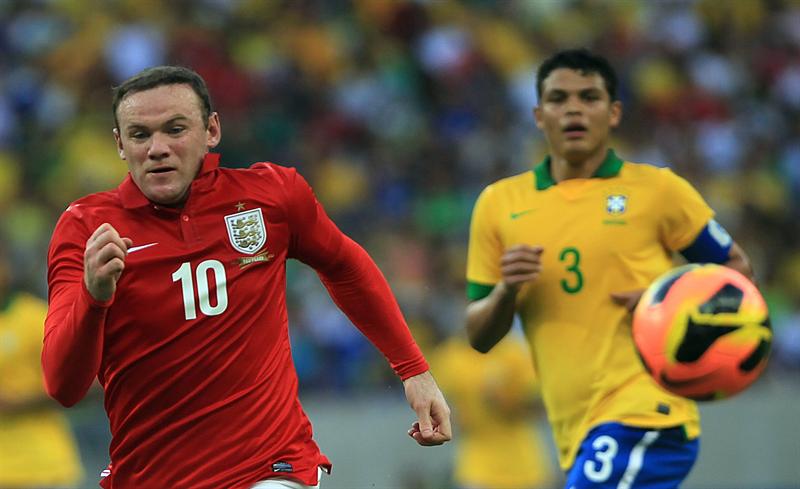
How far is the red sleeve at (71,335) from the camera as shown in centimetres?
417

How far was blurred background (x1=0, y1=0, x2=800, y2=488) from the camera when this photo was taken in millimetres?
12625

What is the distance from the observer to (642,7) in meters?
17.8

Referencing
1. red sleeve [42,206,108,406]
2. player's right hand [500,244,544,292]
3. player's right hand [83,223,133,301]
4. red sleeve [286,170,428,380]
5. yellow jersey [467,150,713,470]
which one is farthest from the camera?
yellow jersey [467,150,713,470]

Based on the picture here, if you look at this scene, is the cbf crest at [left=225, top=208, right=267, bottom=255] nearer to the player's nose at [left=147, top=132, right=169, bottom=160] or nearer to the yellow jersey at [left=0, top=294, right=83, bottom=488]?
the player's nose at [left=147, top=132, right=169, bottom=160]

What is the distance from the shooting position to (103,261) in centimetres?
404

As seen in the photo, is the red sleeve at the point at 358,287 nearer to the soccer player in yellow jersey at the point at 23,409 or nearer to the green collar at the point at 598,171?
the green collar at the point at 598,171

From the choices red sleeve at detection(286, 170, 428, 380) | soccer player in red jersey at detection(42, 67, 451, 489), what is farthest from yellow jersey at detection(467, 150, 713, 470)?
soccer player in red jersey at detection(42, 67, 451, 489)

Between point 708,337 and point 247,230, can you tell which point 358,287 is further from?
point 708,337

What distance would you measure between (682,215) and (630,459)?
3.82 feet

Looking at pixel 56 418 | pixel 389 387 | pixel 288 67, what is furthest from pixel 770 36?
pixel 56 418

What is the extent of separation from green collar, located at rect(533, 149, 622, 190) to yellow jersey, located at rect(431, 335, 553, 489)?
4.46 meters

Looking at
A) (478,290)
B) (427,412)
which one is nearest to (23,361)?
(478,290)

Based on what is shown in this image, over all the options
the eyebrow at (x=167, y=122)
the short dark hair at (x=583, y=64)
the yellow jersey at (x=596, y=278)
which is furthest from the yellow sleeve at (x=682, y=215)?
the eyebrow at (x=167, y=122)

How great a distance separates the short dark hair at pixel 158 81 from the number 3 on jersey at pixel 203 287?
20.9 inches
